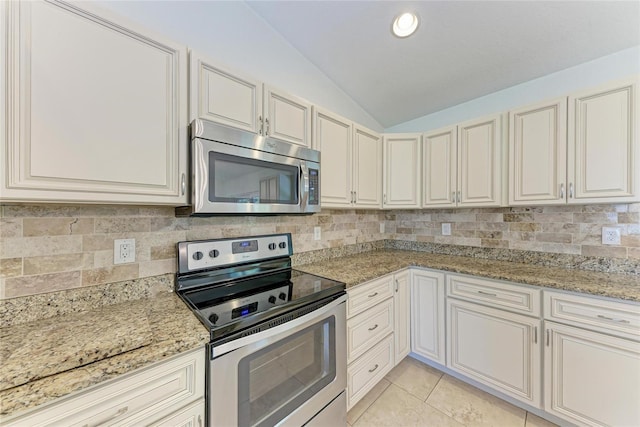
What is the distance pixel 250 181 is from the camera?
135 cm

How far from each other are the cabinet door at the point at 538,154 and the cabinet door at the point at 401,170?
737 mm

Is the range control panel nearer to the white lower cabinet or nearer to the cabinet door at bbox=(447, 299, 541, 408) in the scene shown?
the cabinet door at bbox=(447, 299, 541, 408)

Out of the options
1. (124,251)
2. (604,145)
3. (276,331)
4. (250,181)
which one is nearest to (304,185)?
(250,181)

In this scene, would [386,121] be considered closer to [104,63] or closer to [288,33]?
[288,33]

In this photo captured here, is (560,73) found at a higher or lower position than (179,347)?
higher

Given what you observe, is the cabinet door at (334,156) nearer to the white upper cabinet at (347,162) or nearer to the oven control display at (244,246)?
the white upper cabinet at (347,162)

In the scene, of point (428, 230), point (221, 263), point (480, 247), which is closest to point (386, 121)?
point (428, 230)

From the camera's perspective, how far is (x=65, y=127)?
0.87 m

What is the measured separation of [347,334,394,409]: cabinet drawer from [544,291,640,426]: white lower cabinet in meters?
0.95

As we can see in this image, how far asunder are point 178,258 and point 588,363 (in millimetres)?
2354

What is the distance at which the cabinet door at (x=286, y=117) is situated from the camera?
1471 mm

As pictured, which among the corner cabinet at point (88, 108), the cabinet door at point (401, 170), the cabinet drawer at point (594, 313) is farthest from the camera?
the cabinet door at point (401, 170)

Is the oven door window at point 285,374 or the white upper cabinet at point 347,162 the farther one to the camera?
the white upper cabinet at point 347,162

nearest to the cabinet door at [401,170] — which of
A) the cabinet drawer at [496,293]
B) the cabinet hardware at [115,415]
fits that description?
the cabinet drawer at [496,293]
